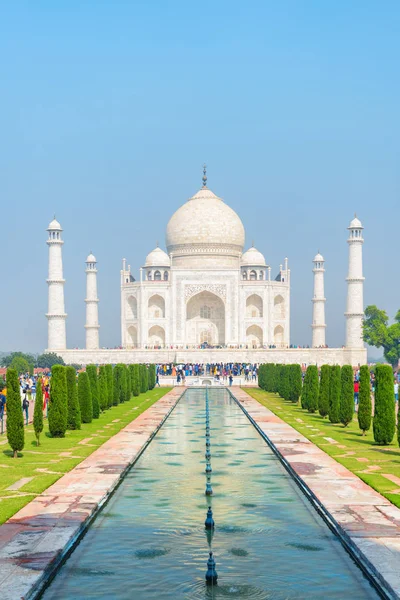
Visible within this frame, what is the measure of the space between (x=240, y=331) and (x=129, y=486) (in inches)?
1569

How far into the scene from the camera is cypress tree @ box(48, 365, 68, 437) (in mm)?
14742

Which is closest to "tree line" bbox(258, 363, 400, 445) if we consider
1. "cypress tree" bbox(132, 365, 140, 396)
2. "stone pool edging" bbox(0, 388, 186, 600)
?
"stone pool edging" bbox(0, 388, 186, 600)

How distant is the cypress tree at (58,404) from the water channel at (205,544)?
11.6 feet

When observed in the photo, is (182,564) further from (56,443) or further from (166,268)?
(166,268)

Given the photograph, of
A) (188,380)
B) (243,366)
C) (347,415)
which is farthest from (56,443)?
(243,366)

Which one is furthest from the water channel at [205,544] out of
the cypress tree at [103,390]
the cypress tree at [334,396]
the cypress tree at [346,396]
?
the cypress tree at [103,390]

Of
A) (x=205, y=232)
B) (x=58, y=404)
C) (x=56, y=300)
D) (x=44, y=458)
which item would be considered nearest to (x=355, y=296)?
(x=205, y=232)

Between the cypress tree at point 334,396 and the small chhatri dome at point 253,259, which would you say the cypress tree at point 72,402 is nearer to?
the cypress tree at point 334,396

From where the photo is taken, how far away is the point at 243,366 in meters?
42.8

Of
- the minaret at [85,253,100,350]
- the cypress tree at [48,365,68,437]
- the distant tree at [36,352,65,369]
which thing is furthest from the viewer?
the minaret at [85,253,100,350]

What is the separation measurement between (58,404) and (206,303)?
37.0m

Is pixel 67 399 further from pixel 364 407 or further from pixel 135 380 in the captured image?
pixel 135 380

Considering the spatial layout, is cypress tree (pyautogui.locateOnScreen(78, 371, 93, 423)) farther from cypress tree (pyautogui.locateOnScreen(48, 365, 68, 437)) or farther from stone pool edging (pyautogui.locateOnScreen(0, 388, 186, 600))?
stone pool edging (pyautogui.locateOnScreen(0, 388, 186, 600))

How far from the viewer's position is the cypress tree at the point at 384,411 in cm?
1334
